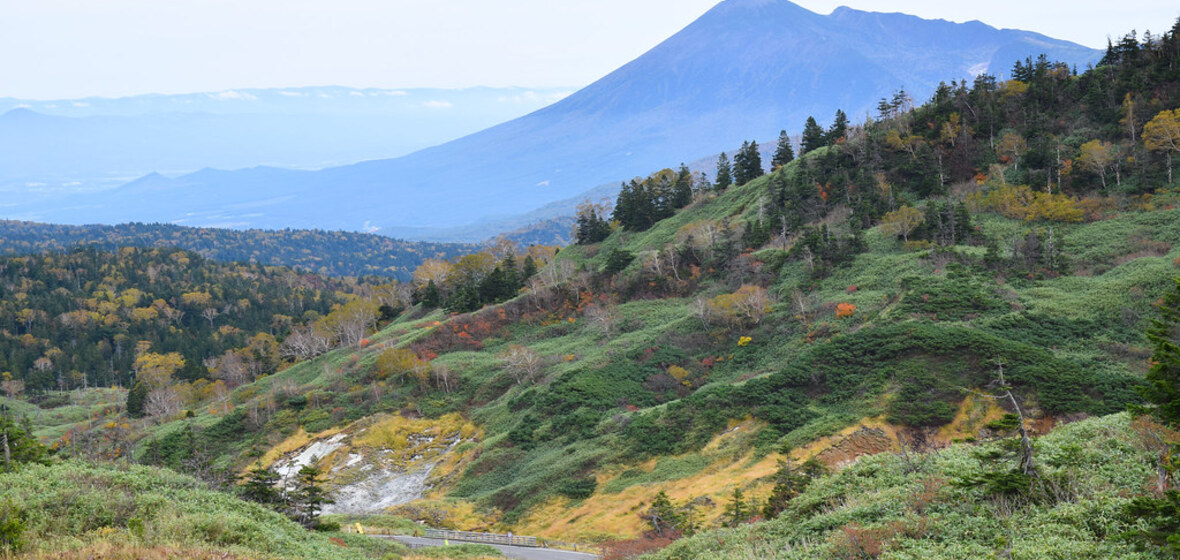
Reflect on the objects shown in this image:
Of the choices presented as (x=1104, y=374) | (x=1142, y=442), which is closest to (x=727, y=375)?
(x=1104, y=374)

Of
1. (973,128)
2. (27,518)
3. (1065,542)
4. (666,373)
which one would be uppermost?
(973,128)

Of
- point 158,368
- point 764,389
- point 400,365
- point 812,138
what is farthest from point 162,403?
point 812,138

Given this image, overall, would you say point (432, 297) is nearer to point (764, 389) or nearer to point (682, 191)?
point (682, 191)

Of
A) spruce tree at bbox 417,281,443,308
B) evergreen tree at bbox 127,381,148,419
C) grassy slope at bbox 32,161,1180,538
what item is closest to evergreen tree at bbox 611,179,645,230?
grassy slope at bbox 32,161,1180,538

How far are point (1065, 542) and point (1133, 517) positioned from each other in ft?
3.83

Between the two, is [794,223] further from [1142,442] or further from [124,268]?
[124,268]

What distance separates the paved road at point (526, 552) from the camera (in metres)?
25.5

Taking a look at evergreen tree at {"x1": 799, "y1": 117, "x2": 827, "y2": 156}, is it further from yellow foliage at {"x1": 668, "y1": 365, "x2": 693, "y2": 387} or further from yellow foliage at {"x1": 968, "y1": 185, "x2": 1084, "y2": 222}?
yellow foliage at {"x1": 668, "y1": 365, "x2": 693, "y2": 387}

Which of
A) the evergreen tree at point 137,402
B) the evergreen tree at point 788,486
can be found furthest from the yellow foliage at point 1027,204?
the evergreen tree at point 137,402

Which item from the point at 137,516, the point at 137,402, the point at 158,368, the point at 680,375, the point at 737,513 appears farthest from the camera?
the point at 158,368

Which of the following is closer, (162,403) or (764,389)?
(764,389)

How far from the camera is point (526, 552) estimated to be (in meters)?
26.5

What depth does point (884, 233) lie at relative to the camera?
5300 centimetres

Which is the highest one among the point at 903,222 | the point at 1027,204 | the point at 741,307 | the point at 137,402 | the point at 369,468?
the point at 1027,204
